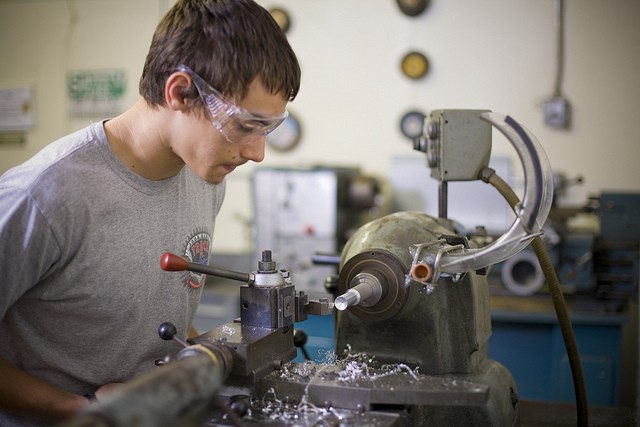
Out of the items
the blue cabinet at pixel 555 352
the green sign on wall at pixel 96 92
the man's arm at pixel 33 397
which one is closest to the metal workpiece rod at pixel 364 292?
the man's arm at pixel 33 397

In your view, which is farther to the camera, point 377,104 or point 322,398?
point 377,104

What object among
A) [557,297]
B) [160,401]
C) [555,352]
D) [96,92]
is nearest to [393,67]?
[555,352]

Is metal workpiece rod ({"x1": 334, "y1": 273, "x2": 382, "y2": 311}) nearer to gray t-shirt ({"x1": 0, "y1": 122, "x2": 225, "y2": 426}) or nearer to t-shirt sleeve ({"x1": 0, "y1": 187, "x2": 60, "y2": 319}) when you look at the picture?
gray t-shirt ({"x1": 0, "y1": 122, "x2": 225, "y2": 426})

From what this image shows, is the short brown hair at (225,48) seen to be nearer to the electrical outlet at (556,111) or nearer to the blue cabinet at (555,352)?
the blue cabinet at (555,352)

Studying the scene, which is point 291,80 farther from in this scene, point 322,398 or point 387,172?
point 387,172

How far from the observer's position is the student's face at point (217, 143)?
1051mm

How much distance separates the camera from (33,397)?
1.08 m

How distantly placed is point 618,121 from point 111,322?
285 cm

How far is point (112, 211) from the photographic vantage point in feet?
3.68

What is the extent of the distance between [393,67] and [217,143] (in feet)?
8.41

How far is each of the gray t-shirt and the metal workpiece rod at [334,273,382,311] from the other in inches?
14.9

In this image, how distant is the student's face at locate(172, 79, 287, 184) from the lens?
105cm

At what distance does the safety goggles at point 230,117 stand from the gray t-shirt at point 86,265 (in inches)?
9.0

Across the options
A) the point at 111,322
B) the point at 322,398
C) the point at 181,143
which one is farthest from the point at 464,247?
the point at 111,322
